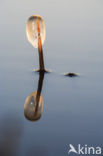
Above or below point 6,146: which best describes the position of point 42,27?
above

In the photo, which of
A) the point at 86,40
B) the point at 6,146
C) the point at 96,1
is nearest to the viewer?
the point at 6,146

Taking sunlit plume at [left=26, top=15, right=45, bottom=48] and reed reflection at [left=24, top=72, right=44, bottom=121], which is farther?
sunlit plume at [left=26, top=15, right=45, bottom=48]

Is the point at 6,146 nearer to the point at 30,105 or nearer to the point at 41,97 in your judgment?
the point at 30,105

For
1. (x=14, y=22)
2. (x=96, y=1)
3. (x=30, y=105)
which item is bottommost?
(x=30, y=105)

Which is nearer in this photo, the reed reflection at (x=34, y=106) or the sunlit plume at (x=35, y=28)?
the reed reflection at (x=34, y=106)

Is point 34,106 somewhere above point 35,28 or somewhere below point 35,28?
below

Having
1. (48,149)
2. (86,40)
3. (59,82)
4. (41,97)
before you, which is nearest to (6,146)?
(48,149)

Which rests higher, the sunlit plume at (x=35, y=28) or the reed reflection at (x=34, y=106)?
the sunlit plume at (x=35, y=28)

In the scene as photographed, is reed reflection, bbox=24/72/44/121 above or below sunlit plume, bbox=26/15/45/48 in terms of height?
below
